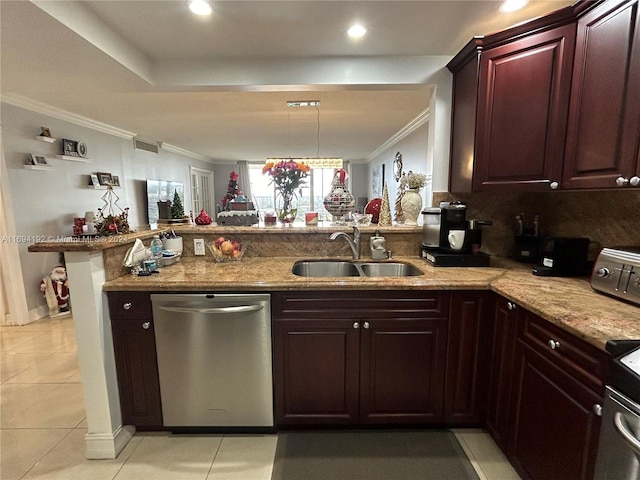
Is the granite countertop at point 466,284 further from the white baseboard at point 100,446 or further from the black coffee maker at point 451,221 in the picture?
the white baseboard at point 100,446

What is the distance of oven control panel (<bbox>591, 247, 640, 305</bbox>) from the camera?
1.24 metres

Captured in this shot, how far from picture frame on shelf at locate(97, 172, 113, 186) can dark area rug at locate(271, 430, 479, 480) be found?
4382 mm

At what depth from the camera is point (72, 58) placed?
1.99 metres

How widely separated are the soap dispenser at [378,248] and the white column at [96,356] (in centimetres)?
165

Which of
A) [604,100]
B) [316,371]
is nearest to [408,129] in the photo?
[604,100]

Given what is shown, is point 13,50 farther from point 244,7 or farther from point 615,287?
point 615,287

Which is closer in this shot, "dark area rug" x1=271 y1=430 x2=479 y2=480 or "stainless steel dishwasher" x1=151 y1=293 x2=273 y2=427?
"dark area rug" x1=271 y1=430 x2=479 y2=480

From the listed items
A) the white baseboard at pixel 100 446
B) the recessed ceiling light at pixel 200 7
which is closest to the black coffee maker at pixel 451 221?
the recessed ceiling light at pixel 200 7

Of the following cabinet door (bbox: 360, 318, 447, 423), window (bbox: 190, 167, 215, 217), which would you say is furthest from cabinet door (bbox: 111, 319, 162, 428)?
window (bbox: 190, 167, 215, 217)

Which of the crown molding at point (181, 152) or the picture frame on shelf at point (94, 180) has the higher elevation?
the crown molding at point (181, 152)

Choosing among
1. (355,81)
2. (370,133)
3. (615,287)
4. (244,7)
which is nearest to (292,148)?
(370,133)

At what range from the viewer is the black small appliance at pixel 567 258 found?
170 cm

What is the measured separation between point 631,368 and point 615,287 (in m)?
0.56

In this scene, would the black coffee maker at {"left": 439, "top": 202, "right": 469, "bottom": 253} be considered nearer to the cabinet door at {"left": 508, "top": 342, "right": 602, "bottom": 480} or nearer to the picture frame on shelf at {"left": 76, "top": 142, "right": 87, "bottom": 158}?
the cabinet door at {"left": 508, "top": 342, "right": 602, "bottom": 480}
